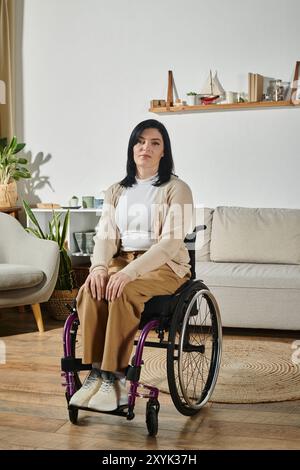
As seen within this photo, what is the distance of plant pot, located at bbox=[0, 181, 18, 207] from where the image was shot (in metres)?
4.68

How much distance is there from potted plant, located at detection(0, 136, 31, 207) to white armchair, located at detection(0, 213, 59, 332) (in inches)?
18.8

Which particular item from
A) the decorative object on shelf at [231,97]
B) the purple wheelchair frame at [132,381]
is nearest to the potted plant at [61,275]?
the decorative object on shelf at [231,97]

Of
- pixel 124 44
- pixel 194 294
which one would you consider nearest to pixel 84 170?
pixel 124 44

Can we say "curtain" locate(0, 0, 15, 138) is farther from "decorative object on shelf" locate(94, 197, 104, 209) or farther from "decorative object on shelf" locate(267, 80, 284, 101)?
"decorative object on shelf" locate(267, 80, 284, 101)

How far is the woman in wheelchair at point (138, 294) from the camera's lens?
7.55ft

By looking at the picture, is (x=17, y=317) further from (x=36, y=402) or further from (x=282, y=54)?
(x=282, y=54)

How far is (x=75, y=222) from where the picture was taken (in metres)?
4.67

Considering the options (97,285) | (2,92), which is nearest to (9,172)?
(2,92)

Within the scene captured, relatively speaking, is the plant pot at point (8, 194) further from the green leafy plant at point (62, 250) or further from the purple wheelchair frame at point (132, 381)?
the purple wheelchair frame at point (132, 381)

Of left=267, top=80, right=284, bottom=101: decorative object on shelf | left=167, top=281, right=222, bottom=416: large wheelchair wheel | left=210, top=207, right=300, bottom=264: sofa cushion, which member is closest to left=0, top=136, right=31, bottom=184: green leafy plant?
left=210, top=207, right=300, bottom=264: sofa cushion

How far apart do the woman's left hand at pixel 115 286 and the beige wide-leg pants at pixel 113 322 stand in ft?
0.05

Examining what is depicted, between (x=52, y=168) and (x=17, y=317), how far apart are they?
117 centimetres

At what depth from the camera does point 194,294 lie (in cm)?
249

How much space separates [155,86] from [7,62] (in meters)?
1.13
